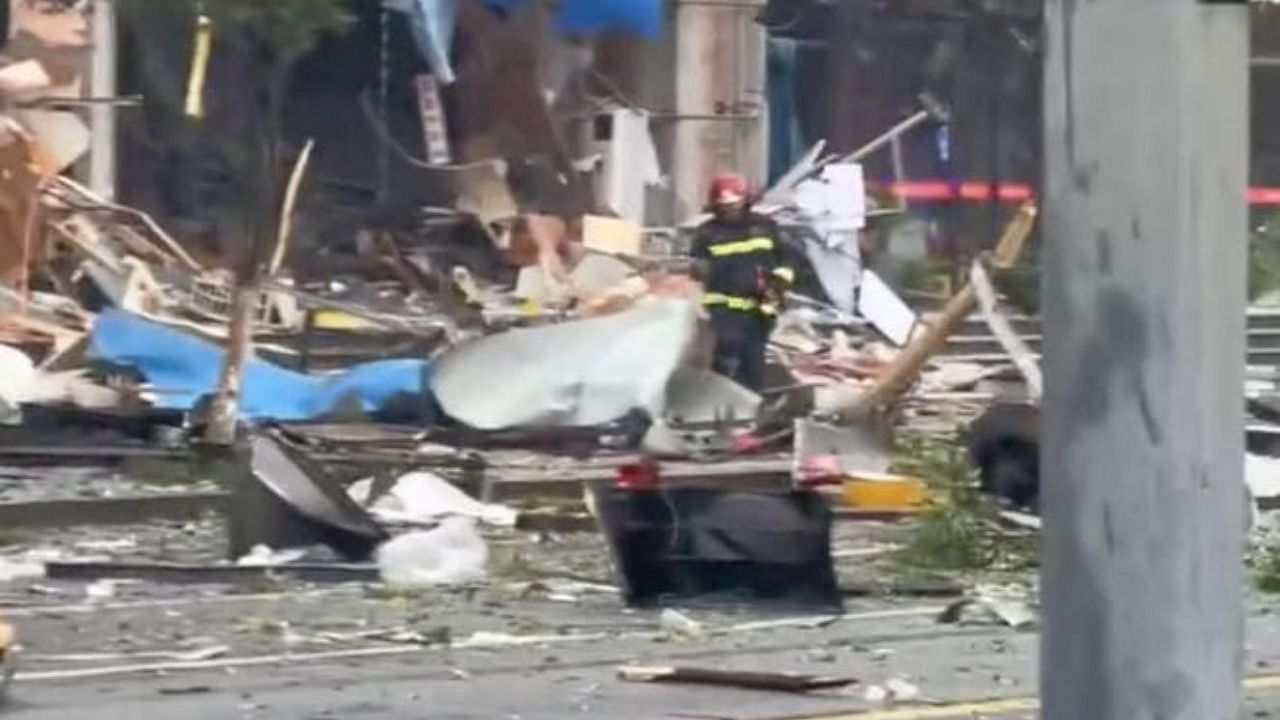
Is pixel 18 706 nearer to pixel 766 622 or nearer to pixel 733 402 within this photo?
pixel 766 622

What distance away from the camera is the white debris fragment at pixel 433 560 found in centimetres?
1322

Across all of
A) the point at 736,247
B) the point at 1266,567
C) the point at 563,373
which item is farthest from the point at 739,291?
the point at 1266,567

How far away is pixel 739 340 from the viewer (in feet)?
69.7

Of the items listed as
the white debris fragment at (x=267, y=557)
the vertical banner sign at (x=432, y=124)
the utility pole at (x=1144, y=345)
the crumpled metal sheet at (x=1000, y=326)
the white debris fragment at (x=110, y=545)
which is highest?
the vertical banner sign at (x=432, y=124)

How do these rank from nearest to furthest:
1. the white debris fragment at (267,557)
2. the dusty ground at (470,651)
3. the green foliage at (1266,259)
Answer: the dusty ground at (470,651) → the white debris fragment at (267,557) → the green foliage at (1266,259)

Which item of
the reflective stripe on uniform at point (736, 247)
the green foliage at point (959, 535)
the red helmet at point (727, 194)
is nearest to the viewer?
the green foliage at point (959, 535)

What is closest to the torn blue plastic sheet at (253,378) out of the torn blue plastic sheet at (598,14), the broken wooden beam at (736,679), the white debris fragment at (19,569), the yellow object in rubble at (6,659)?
the white debris fragment at (19,569)

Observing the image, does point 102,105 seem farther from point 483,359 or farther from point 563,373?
point 563,373

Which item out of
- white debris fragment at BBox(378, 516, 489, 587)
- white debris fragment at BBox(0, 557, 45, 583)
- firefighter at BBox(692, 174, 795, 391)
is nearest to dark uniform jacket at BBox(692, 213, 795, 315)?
firefighter at BBox(692, 174, 795, 391)

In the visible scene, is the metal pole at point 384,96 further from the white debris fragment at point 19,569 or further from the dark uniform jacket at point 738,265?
the white debris fragment at point 19,569

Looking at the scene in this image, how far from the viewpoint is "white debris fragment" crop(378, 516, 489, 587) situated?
43.4 ft

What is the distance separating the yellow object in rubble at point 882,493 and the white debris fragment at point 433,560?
3.00 metres

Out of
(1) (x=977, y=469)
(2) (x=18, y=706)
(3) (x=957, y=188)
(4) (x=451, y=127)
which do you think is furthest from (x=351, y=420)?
(3) (x=957, y=188)

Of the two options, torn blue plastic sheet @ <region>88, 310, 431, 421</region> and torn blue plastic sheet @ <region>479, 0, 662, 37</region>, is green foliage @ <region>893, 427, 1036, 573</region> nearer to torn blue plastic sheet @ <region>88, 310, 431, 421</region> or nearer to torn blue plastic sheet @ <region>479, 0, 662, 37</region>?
torn blue plastic sheet @ <region>88, 310, 431, 421</region>
